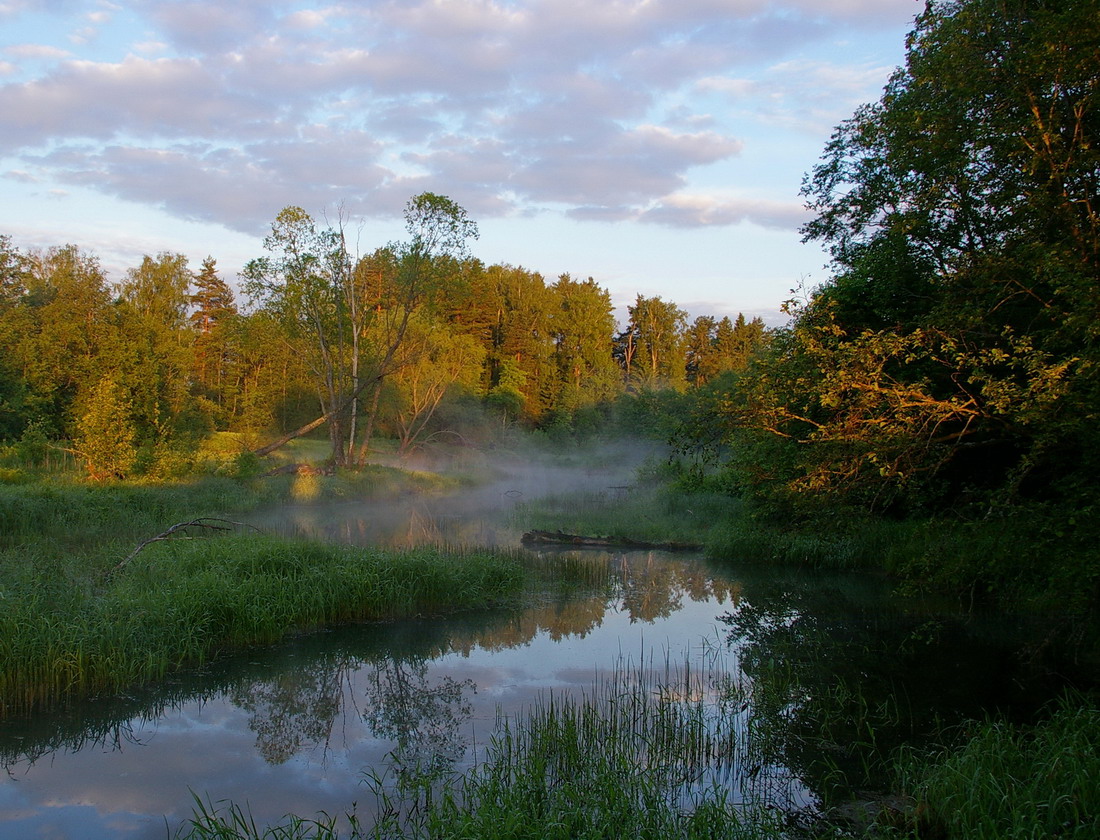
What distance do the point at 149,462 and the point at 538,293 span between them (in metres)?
41.6

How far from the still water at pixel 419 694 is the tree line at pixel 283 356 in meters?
14.8

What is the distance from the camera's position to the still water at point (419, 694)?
6.23 metres

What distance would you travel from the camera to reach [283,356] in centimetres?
4812

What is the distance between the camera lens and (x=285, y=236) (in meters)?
31.6

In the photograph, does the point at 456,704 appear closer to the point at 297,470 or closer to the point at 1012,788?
the point at 1012,788

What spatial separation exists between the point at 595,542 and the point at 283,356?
34.7 meters

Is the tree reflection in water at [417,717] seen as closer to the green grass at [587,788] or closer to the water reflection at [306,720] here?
the water reflection at [306,720]

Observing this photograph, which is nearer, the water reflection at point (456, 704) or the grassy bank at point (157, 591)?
the water reflection at point (456, 704)

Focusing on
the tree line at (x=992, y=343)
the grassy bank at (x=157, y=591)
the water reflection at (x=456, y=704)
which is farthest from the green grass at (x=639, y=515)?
the tree line at (x=992, y=343)

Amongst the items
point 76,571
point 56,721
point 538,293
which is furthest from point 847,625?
point 538,293

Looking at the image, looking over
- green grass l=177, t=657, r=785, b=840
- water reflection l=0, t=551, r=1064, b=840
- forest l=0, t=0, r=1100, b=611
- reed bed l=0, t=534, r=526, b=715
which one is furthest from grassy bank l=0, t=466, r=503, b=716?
forest l=0, t=0, r=1100, b=611

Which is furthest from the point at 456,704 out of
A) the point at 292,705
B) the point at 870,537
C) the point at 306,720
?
the point at 870,537

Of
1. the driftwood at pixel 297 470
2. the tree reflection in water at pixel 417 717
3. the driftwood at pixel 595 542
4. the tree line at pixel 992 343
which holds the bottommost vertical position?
the driftwood at pixel 595 542

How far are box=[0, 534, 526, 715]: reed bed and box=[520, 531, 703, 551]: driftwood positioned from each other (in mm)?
4844
